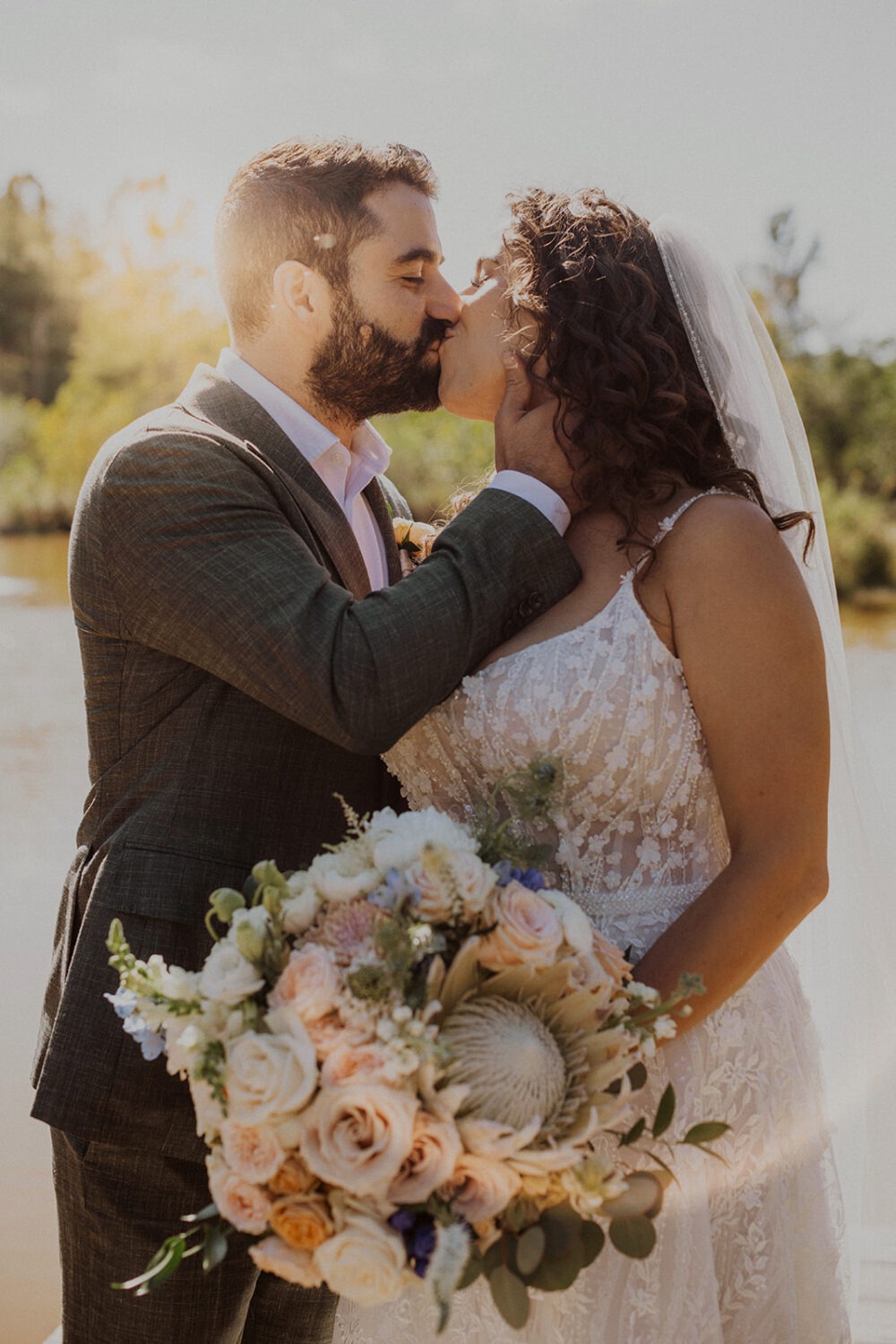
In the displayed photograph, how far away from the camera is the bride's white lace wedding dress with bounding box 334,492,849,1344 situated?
1.92m

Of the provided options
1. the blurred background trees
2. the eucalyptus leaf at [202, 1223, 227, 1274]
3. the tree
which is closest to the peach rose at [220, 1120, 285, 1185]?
the eucalyptus leaf at [202, 1223, 227, 1274]

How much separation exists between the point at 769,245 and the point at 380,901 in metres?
21.9

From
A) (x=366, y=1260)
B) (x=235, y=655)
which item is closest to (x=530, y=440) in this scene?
(x=235, y=655)

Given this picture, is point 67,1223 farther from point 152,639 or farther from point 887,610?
point 887,610

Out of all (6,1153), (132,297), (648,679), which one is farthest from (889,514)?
(648,679)

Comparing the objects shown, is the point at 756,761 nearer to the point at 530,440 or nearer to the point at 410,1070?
the point at 530,440

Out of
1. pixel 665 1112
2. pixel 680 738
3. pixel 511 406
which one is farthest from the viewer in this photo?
pixel 511 406

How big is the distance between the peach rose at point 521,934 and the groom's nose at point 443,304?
142 centimetres

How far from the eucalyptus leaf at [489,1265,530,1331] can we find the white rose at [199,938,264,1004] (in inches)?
17.1

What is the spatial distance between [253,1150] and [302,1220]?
0.10 m

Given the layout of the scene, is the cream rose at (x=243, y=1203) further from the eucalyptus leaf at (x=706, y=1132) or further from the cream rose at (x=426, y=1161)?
the eucalyptus leaf at (x=706, y=1132)

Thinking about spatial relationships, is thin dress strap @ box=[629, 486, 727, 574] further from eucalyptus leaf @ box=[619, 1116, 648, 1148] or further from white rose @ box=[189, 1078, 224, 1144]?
white rose @ box=[189, 1078, 224, 1144]

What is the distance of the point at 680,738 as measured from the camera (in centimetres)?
201

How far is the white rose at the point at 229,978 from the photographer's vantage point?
1.42 metres
